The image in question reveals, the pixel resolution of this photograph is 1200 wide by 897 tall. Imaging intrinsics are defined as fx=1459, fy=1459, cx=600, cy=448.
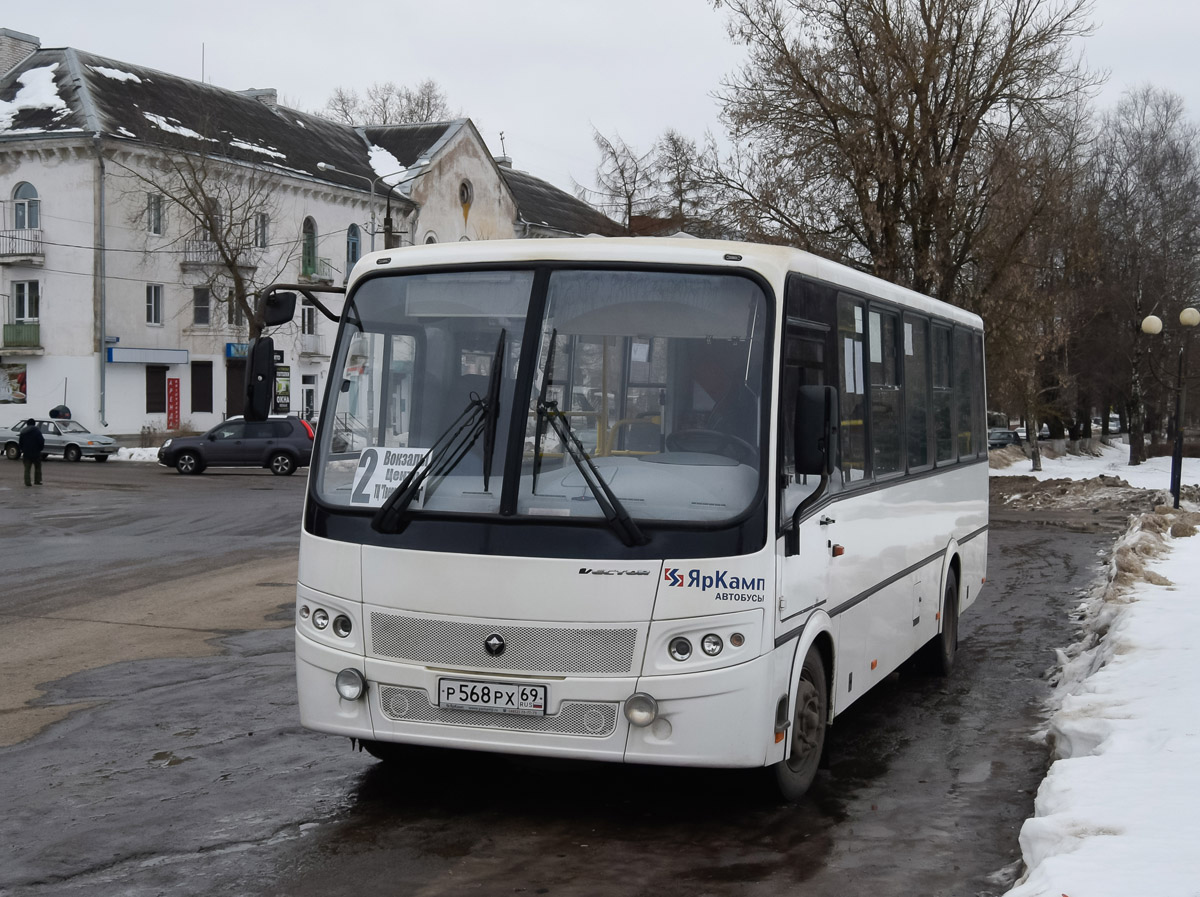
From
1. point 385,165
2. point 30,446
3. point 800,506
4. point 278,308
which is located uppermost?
point 385,165

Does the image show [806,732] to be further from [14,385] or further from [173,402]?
[14,385]

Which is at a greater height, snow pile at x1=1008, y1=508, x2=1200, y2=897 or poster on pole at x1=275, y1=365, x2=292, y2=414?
poster on pole at x1=275, y1=365, x2=292, y2=414

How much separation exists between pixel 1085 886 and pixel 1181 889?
287 millimetres

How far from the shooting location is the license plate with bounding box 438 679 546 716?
588 centimetres

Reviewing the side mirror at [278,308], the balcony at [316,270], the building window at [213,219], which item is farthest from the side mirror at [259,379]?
the balcony at [316,270]

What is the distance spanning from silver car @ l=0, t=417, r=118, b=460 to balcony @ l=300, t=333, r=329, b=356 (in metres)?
14.5

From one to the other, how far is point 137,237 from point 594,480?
163 ft

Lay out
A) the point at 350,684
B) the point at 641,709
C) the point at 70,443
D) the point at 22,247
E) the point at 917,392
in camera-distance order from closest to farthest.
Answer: the point at 641,709 < the point at 350,684 < the point at 917,392 < the point at 70,443 < the point at 22,247

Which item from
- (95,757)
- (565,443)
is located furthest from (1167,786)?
(95,757)

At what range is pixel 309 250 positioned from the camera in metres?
61.2

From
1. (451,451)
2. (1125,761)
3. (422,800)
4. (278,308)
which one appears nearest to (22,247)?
(278,308)

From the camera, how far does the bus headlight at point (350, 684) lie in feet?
20.2

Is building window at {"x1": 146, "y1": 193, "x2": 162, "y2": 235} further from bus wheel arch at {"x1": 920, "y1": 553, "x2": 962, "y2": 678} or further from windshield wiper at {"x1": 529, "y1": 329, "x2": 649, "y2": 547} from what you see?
windshield wiper at {"x1": 529, "y1": 329, "x2": 649, "y2": 547}

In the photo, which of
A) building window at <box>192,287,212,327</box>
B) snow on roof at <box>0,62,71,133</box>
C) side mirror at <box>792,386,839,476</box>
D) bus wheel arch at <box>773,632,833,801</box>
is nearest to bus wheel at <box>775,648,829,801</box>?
bus wheel arch at <box>773,632,833,801</box>
